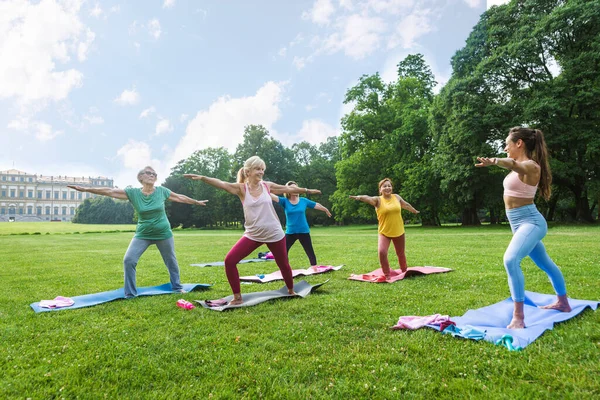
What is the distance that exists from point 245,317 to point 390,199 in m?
4.88

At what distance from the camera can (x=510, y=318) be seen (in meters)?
5.28

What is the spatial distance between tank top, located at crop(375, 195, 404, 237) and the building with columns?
155400 millimetres

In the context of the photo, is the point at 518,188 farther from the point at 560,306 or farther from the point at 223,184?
the point at 223,184

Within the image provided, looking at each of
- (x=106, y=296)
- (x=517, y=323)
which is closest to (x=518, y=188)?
(x=517, y=323)

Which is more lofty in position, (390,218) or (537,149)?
(537,149)

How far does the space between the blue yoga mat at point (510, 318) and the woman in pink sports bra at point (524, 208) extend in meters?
0.18

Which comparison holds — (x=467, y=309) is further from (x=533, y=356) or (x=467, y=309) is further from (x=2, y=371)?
(x=2, y=371)

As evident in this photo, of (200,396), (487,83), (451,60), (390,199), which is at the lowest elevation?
(200,396)

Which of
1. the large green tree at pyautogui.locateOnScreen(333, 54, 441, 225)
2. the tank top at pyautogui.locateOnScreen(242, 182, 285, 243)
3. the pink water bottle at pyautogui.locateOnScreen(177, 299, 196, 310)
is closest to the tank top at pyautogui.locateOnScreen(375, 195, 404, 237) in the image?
the tank top at pyautogui.locateOnScreen(242, 182, 285, 243)

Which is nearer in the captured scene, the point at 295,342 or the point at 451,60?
the point at 295,342

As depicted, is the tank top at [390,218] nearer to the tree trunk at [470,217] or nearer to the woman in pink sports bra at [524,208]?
the woman in pink sports bra at [524,208]

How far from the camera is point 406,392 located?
130 inches

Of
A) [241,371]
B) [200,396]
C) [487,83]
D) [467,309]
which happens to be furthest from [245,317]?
[487,83]

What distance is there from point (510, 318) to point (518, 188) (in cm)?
177
